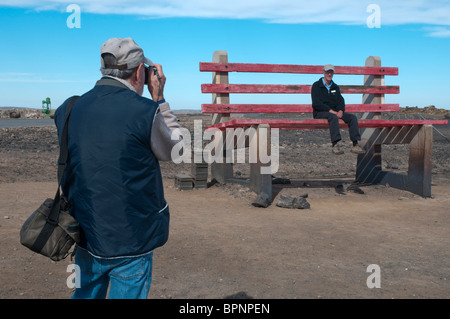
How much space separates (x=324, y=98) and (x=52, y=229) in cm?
753

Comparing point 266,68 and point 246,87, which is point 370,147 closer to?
point 266,68

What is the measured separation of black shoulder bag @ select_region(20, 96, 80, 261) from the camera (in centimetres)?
232

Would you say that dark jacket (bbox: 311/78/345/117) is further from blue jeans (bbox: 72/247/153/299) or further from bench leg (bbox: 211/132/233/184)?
blue jeans (bbox: 72/247/153/299)

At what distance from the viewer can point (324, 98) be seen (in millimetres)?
9125

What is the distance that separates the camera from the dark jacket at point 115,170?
7.25ft

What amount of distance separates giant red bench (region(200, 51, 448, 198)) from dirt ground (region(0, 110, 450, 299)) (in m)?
0.42

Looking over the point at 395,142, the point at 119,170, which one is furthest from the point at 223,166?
the point at 119,170

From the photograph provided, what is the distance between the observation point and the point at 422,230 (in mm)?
6465

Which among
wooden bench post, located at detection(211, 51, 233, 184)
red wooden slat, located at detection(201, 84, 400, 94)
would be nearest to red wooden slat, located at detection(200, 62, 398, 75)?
wooden bench post, located at detection(211, 51, 233, 184)

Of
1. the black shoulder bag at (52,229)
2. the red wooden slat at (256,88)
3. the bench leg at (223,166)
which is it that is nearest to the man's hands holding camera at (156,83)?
the black shoulder bag at (52,229)

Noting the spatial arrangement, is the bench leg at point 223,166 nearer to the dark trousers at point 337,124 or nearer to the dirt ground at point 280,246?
the dirt ground at point 280,246

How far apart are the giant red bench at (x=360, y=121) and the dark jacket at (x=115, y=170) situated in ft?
19.3

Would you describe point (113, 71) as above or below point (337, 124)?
above

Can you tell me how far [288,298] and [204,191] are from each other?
18.7ft
